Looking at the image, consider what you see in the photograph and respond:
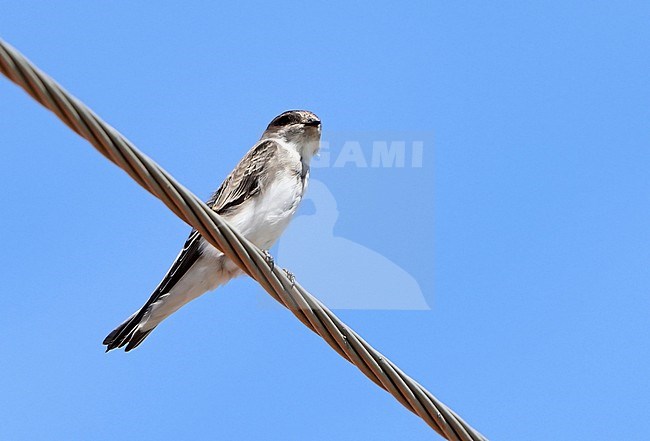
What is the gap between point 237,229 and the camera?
7.19m

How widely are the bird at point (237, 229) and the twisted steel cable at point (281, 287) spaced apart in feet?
8.80

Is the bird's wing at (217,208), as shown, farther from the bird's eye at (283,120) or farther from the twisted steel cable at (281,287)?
the twisted steel cable at (281,287)

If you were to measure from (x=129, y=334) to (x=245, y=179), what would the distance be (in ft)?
4.28

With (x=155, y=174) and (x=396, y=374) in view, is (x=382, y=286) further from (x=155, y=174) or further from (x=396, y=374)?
(x=155, y=174)

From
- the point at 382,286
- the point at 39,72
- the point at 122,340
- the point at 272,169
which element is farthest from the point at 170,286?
the point at 39,72

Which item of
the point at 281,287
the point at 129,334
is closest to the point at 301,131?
the point at 129,334

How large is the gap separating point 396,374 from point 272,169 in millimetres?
3306

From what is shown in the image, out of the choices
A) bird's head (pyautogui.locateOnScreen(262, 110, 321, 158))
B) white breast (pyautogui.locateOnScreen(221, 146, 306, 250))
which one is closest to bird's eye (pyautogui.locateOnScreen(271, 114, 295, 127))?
bird's head (pyautogui.locateOnScreen(262, 110, 321, 158))

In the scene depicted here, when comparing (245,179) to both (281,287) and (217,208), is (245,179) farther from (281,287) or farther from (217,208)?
(281,287)

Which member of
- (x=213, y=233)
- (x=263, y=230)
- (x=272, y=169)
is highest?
(x=272, y=169)

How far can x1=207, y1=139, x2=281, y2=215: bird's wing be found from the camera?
7.77 m

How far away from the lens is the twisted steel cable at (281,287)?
13.0 feet

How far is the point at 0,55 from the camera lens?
140 inches

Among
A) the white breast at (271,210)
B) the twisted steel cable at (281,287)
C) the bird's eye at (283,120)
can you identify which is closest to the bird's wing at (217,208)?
the white breast at (271,210)
